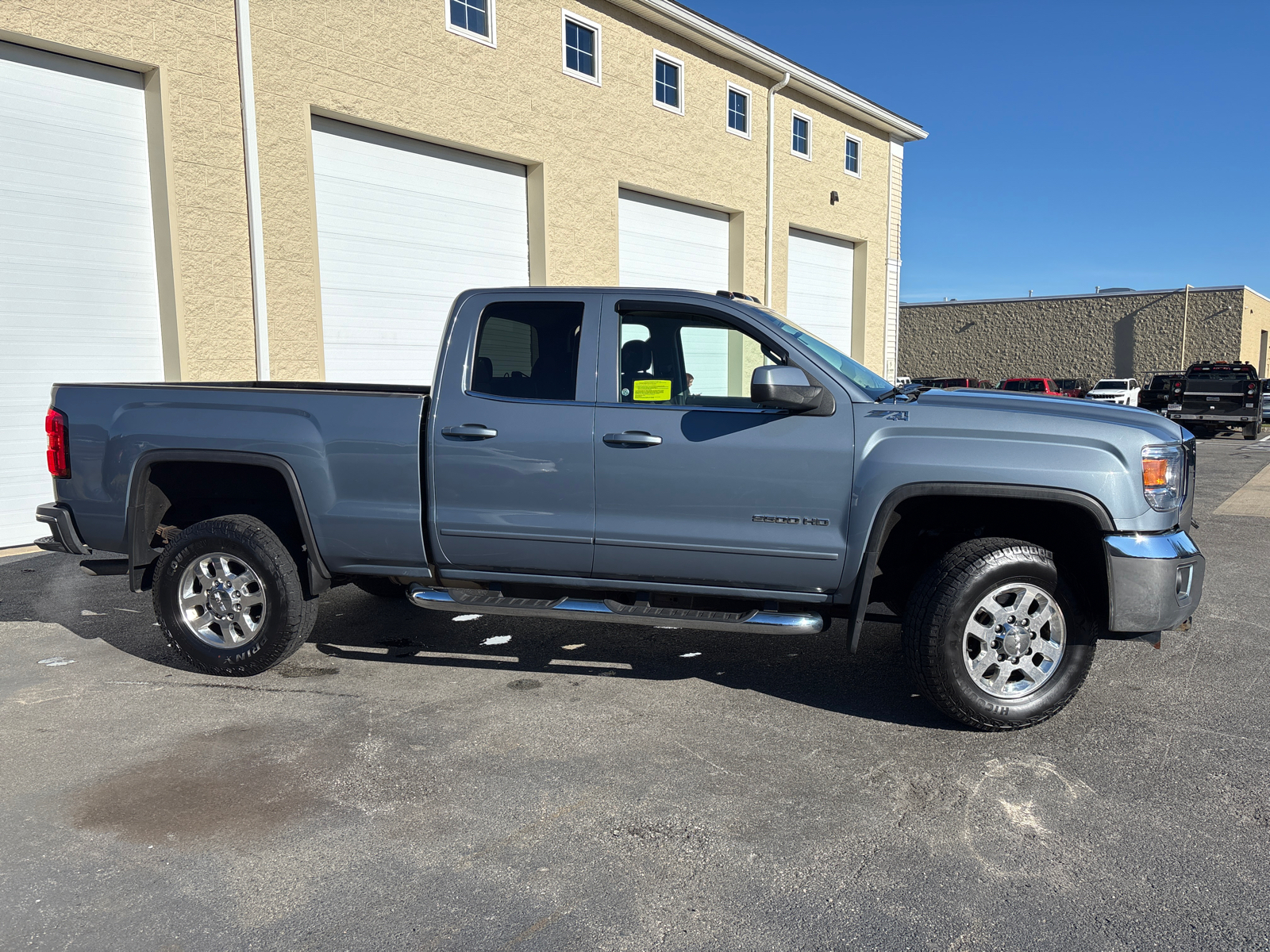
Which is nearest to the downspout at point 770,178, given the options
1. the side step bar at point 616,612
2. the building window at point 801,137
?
the building window at point 801,137

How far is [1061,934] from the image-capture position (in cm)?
265

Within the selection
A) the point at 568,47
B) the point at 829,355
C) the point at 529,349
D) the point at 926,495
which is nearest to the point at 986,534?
the point at 926,495

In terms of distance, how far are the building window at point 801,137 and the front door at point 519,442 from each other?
50.7 ft

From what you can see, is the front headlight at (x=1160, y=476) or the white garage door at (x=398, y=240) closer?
the front headlight at (x=1160, y=476)

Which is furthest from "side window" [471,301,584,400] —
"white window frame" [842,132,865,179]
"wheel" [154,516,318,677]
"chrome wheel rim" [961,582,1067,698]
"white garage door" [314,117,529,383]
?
"white window frame" [842,132,865,179]

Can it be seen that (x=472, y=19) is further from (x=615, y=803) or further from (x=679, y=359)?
(x=615, y=803)

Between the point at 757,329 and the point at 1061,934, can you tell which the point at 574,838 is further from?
the point at 757,329

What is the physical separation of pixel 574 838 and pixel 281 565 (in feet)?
7.90

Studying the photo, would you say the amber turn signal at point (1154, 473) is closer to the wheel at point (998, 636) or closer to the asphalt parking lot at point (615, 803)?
the wheel at point (998, 636)

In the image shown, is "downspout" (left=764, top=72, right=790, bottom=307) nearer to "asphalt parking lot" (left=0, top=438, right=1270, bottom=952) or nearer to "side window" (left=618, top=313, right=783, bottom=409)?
"asphalt parking lot" (left=0, top=438, right=1270, bottom=952)

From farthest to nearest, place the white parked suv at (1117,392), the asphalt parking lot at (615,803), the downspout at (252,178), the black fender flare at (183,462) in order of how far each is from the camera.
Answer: the white parked suv at (1117,392), the downspout at (252,178), the black fender flare at (183,462), the asphalt parking lot at (615,803)

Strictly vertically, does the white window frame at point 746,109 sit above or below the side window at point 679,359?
above

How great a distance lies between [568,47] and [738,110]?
470 cm

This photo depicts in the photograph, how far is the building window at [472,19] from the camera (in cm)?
1202
